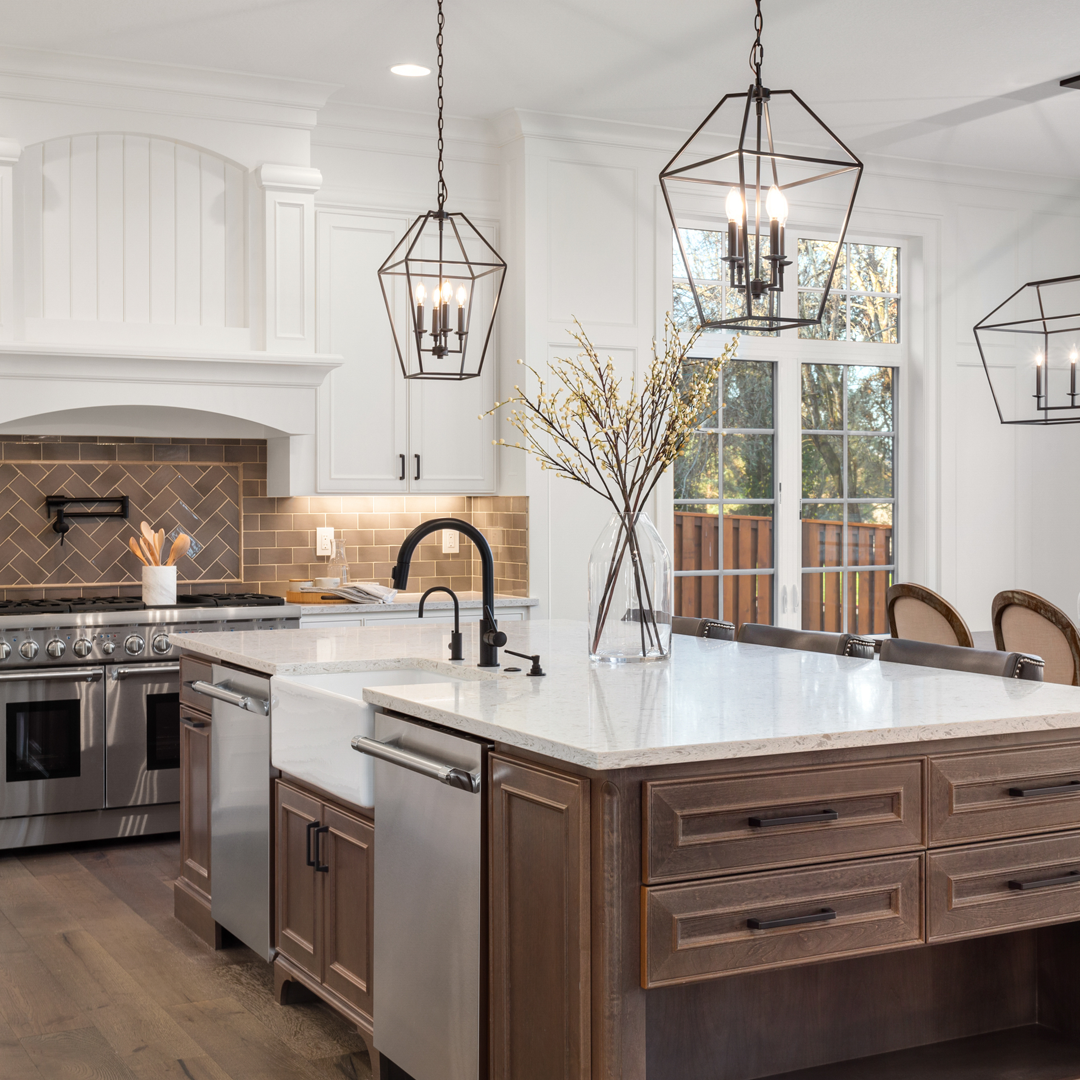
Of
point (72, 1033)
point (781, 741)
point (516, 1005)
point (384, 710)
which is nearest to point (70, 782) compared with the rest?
point (72, 1033)

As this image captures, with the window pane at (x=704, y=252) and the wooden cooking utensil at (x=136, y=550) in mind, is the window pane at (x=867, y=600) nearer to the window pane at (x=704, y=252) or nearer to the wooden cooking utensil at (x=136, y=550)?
the window pane at (x=704, y=252)

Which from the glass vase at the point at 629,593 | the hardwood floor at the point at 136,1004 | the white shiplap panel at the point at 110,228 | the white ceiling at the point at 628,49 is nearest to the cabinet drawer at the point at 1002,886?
the glass vase at the point at 629,593

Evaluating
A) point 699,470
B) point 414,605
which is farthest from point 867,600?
point 414,605

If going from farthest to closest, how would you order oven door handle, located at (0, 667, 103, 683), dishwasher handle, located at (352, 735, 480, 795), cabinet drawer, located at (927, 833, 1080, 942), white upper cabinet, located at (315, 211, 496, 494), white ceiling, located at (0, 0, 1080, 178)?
white upper cabinet, located at (315, 211, 496, 494), oven door handle, located at (0, 667, 103, 683), white ceiling, located at (0, 0, 1080, 178), dishwasher handle, located at (352, 735, 480, 795), cabinet drawer, located at (927, 833, 1080, 942)

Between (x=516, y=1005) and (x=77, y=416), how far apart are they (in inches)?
153

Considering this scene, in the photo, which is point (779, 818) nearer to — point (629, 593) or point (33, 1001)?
point (629, 593)

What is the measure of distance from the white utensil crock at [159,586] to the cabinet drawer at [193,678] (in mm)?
1321

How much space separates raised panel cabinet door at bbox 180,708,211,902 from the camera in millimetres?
3677

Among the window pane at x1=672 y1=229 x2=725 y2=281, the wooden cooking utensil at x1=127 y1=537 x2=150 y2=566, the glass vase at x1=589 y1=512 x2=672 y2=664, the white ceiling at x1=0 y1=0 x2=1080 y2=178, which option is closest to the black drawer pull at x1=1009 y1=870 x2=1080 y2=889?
the glass vase at x1=589 y1=512 x2=672 y2=664

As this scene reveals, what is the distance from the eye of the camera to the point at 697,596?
6.15m

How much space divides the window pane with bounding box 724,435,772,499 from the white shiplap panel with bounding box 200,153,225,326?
8.28ft

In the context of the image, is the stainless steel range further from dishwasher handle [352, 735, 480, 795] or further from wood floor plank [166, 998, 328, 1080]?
dishwasher handle [352, 735, 480, 795]

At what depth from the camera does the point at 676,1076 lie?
2256 millimetres

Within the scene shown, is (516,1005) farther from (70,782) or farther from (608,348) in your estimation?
(608,348)
